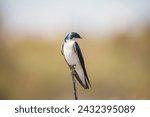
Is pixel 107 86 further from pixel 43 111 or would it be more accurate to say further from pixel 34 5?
pixel 34 5

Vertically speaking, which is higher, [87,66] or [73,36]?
[73,36]

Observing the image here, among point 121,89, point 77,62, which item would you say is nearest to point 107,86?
point 121,89

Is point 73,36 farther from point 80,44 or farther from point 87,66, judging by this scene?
point 87,66

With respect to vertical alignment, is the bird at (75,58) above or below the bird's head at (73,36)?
below

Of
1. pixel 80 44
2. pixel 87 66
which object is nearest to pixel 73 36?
pixel 80 44

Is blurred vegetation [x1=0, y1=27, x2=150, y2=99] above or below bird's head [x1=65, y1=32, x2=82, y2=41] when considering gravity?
below

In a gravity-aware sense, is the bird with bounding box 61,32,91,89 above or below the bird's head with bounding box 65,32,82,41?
below
